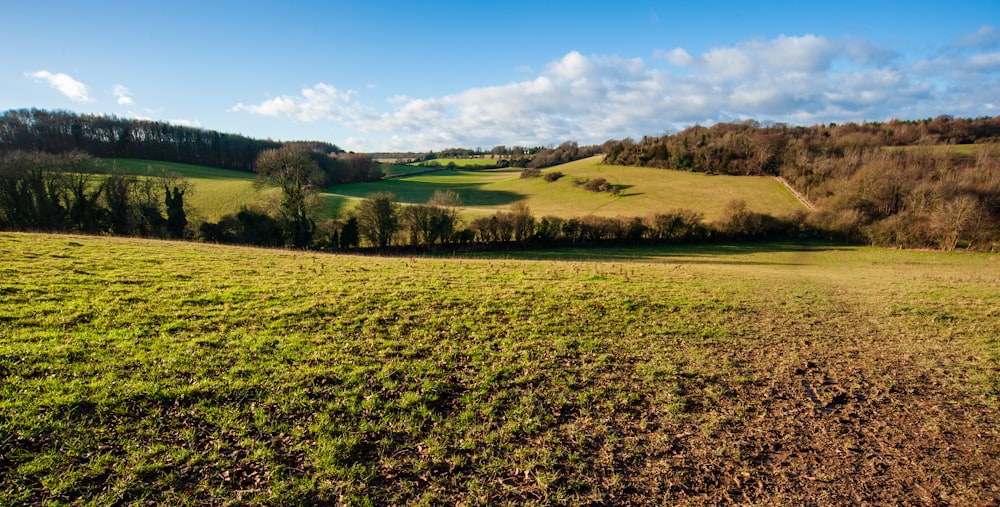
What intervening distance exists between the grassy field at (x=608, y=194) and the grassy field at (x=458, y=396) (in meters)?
50.9

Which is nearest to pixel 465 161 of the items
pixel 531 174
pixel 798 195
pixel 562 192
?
pixel 531 174

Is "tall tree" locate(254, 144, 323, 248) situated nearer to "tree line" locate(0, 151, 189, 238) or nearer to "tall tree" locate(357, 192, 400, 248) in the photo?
"tall tree" locate(357, 192, 400, 248)

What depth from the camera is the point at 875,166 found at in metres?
61.4

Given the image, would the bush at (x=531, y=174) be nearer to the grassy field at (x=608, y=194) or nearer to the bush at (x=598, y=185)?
the grassy field at (x=608, y=194)

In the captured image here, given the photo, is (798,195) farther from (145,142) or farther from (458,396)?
(145,142)

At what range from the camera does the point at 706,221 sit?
5928 centimetres

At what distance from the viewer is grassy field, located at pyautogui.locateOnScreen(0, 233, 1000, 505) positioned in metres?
5.64

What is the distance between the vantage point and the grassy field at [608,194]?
2694 inches

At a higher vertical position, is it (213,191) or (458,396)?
(213,191)

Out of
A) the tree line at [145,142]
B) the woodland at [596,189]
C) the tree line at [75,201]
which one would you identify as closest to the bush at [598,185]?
the woodland at [596,189]

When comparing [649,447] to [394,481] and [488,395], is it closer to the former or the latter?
[488,395]

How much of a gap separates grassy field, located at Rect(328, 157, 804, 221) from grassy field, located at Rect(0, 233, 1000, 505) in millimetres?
50936

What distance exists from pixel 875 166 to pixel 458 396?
269 ft

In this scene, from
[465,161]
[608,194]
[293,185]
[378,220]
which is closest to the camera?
[293,185]
